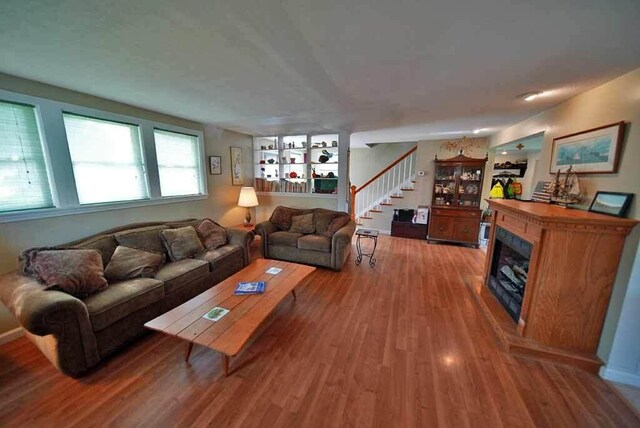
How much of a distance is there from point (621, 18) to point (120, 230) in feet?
14.3

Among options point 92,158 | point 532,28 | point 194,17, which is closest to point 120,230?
point 92,158

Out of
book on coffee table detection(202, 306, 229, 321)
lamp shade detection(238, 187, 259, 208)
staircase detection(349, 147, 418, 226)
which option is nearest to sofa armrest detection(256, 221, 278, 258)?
lamp shade detection(238, 187, 259, 208)

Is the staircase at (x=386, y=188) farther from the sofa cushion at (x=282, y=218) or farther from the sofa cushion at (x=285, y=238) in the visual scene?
the sofa cushion at (x=285, y=238)

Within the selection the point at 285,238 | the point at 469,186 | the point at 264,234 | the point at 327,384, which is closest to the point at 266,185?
the point at 264,234

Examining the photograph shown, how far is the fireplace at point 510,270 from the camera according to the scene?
2141 millimetres

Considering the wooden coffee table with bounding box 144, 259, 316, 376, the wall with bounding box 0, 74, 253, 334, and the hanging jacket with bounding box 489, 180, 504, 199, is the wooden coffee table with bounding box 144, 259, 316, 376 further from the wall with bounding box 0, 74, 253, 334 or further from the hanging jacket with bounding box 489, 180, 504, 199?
the hanging jacket with bounding box 489, 180, 504, 199

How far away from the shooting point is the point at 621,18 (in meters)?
1.16

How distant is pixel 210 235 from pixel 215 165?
1466 mm

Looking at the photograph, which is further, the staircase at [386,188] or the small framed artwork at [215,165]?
the staircase at [386,188]

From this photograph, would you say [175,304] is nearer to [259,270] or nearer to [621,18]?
[259,270]

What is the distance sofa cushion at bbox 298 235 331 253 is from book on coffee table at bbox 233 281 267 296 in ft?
4.51

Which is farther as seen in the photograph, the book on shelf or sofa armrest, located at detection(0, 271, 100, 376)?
the book on shelf

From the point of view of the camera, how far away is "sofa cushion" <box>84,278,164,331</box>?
1674 millimetres

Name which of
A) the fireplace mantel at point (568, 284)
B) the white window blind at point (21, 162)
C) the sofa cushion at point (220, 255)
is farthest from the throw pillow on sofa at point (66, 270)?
the fireplace mantel at point (568, 284)
